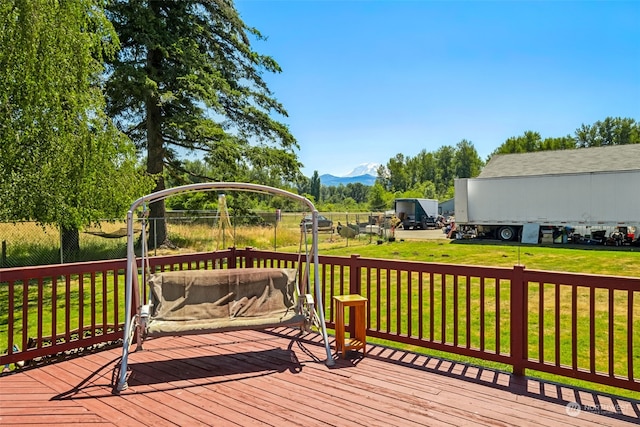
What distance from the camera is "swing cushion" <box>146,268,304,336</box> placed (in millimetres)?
3314

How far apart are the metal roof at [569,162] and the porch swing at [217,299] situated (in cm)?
1878

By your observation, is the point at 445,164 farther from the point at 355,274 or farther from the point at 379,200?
the point at 355,274

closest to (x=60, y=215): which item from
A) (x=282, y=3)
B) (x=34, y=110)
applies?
(x=34, y=110)

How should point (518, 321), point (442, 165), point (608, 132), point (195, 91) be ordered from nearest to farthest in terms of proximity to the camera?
point (518, 321) < point (195, 91) < point (608, 132) < point (442, 165)

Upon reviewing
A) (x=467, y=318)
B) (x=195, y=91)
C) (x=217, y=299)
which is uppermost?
(x=195, y=91)

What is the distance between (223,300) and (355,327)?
48.8 inches

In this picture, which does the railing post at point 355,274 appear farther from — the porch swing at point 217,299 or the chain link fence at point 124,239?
the chain link fence at point 124,239

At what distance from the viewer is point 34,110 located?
709 centimetres

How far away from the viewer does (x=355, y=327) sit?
3684 millimetres

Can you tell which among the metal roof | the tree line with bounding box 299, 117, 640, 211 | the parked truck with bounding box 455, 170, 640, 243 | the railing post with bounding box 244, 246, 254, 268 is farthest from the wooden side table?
the tree line with bounding box 299, 117, 640, 211

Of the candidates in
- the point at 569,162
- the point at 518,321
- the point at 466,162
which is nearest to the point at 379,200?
the point at 466,162

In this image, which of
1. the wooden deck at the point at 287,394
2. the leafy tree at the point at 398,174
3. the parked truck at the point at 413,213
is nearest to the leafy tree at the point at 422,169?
the leafy tree at the point at 398,174

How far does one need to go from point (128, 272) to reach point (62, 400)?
Result: 95 cm

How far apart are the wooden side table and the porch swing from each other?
0.17m
